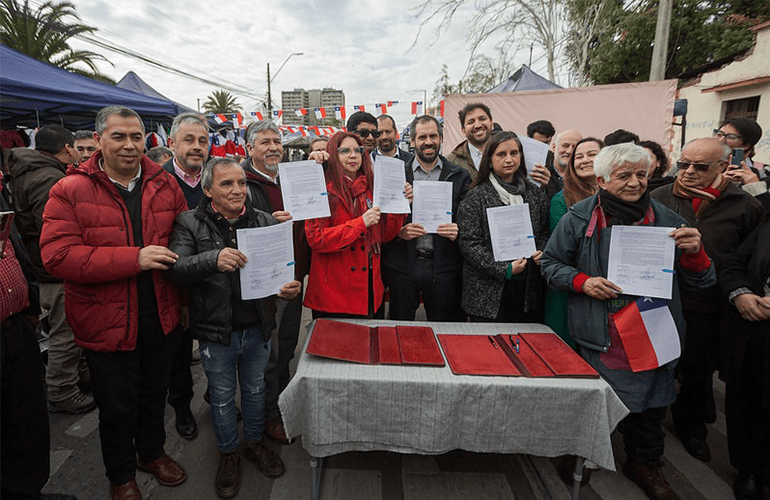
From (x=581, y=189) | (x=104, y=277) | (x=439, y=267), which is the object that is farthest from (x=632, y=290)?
(x=104, y=277)

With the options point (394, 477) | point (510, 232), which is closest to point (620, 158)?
point (510, 232)

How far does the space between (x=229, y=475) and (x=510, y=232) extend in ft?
7.99

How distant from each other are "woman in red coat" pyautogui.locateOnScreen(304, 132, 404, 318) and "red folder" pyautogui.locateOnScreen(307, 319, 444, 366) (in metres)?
0.23

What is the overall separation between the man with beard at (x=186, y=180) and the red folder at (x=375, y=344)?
121 centimetres

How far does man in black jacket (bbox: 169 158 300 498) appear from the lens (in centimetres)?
211

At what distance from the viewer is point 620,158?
6.91ft

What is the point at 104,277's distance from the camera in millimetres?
1938

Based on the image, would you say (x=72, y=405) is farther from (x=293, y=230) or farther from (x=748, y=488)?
(x=748, y=488)

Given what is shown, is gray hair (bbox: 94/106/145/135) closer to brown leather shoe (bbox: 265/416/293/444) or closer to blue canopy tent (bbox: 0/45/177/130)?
brown leather shoe (bbox: 265/416/293/444)

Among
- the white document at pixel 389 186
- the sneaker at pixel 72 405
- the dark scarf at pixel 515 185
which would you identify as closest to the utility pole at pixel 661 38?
the dark scarf at pixel 515 185

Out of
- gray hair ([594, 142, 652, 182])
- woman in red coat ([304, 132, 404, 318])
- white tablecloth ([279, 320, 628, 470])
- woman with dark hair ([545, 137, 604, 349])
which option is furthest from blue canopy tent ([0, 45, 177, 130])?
gray hair ([594, 142, 652, 182])

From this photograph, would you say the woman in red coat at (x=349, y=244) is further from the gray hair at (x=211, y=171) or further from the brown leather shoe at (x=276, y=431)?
the brown leather shoe at (x=276, y=431)

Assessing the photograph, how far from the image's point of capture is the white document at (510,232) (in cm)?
263

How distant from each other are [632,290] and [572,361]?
51 centimetres
